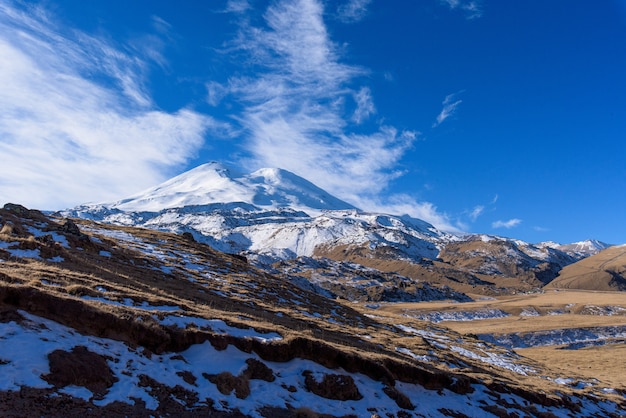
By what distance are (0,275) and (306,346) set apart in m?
12.8

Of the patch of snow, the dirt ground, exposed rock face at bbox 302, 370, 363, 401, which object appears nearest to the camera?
exposed rock face at bbox 302, 370, 363, 401

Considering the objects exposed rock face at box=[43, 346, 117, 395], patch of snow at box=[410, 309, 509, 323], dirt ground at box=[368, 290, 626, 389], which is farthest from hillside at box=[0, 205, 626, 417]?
patch of snow at box=[410, 309, 509, 323]

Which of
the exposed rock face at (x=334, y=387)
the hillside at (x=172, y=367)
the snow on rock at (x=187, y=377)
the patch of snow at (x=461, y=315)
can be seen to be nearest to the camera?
the snow on rock at (x=187, y=377)

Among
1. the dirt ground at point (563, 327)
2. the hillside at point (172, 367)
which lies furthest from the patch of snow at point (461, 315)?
the hillside at point (172, 367)

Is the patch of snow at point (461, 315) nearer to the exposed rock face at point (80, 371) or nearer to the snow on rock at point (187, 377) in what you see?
the snow on rock at point (187, 377)

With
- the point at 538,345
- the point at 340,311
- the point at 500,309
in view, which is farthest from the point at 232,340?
the point at 500,309

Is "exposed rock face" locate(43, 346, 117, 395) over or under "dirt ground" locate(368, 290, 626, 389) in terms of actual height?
under

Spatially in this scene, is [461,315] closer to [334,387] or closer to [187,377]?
[334,387]

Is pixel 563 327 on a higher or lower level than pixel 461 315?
higher

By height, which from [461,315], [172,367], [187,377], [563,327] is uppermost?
[563,327]

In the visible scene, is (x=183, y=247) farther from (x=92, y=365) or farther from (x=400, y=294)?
(x=400, y=294)

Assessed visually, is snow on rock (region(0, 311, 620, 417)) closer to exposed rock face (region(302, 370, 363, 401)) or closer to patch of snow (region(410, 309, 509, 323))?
exposed rock face (region(302, 370, 363, 401))

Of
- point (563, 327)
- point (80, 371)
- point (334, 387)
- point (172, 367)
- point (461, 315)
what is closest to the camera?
point (80, 371)

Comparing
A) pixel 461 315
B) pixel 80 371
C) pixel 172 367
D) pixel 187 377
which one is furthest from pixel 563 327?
pixel 80 371
